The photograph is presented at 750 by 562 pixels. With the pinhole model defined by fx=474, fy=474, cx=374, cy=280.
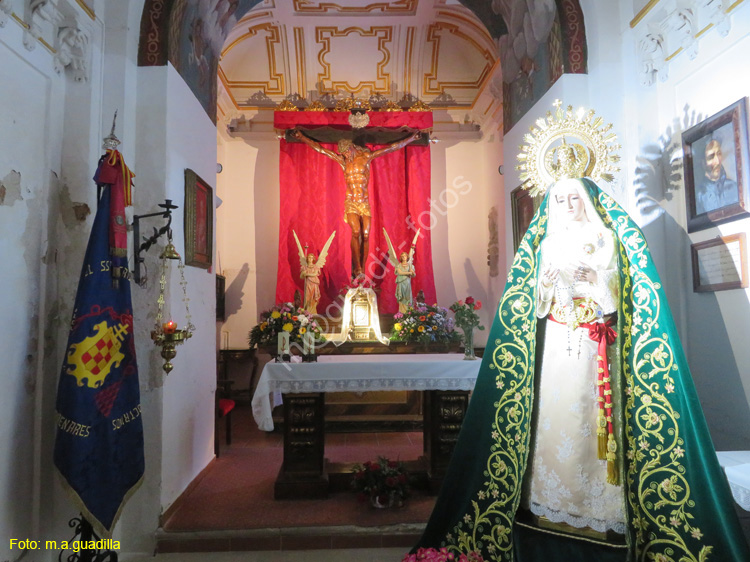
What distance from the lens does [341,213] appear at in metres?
7.55

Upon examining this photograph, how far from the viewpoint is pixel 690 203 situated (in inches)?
128

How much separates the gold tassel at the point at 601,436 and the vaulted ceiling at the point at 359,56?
5290mm

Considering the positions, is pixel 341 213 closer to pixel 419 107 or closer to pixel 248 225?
pixel 248 225

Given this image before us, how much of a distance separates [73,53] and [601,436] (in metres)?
4.08

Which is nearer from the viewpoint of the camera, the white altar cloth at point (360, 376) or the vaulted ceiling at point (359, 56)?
the white altar cloth at point (360, 376)

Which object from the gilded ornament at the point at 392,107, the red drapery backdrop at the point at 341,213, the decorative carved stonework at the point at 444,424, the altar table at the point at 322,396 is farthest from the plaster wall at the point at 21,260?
the gilded ornament at the point at 392,107

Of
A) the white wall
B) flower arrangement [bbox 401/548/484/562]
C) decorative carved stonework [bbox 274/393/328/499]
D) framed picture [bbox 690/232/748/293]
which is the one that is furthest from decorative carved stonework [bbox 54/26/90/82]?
framed picture [bbox 690/232/748/293]

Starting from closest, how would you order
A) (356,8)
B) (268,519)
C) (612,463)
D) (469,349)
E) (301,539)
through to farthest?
1. (612,463)
2. (301,539)
3. (268,519)
4. (469,349)
5. (356,8)

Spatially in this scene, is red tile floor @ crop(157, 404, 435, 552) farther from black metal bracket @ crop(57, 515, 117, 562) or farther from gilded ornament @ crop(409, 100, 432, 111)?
gilded ornament @ crop(409, 100, 432, 111)

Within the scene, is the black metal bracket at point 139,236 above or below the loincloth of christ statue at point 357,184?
below

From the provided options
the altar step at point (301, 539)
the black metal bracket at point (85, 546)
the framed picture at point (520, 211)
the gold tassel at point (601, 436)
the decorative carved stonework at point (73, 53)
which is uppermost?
the decorative carved stonework at point (73, 53)

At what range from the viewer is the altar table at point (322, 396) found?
12.9 feet

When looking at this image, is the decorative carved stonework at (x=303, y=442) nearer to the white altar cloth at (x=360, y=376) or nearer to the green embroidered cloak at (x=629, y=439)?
the white altar cloth at (x=360, y=376)

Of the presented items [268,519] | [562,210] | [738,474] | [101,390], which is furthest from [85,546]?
[738,474]
